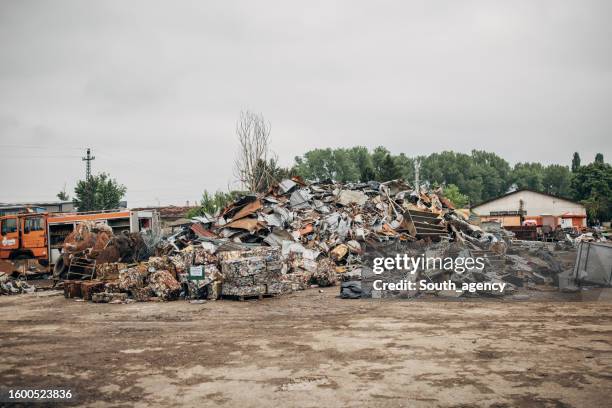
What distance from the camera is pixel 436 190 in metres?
19.1

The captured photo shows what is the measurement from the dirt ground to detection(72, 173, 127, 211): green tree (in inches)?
1247

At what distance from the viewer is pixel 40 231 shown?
18.4 meters

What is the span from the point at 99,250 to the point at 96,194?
29573 mm

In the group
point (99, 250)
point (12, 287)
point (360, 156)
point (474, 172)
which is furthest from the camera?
point (474, 172)

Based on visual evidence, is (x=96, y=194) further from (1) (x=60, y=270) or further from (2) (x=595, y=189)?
(2) (x=595, y=189)

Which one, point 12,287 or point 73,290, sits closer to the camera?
point 73,290

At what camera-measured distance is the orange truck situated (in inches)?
715

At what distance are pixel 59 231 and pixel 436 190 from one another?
15792 millimetres

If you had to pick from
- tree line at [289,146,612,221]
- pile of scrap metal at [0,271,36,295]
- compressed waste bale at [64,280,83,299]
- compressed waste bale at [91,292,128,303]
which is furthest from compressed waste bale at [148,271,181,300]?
tree line at [289,146,612,221]

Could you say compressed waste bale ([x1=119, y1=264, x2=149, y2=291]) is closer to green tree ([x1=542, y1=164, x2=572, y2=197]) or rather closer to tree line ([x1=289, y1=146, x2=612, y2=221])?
tree line ([x1=289, y1=146, x2=612, y2=221])

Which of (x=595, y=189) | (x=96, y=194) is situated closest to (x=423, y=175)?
(x=595, y=189)

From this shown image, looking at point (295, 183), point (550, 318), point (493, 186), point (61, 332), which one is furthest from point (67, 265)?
point (493, 186)

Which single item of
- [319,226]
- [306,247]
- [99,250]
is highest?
[319,226]

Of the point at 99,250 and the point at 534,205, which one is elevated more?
the point at 534,205
